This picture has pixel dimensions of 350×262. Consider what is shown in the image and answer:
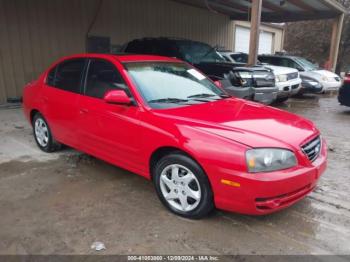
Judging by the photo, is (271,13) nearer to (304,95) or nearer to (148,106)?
(304,95)

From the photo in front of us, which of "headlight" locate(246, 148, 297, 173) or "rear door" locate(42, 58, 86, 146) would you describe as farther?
"rear door" locate(42, 58, 86, 146)

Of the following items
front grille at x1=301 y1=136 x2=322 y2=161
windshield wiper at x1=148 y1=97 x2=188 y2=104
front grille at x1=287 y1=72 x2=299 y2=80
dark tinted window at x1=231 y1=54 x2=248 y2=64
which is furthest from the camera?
dark tinted window at x1=231 y1=54 x2=248 y2=64

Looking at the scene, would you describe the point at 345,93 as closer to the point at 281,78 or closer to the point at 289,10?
the point at 281,78

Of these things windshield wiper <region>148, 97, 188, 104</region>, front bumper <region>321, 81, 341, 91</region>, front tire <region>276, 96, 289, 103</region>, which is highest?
windshield wiper <region>148, 97, 188, 104</region>

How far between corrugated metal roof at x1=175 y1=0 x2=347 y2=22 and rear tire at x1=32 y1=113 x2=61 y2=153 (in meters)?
9.81

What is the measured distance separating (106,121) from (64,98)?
1.01 m

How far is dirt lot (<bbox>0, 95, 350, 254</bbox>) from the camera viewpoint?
9.42 feet

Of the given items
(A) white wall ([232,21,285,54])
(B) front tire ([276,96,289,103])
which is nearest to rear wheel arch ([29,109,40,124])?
(B) front tire ([276,96,289,103])

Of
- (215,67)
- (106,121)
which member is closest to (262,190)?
(106,121)

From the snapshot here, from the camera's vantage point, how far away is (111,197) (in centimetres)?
377

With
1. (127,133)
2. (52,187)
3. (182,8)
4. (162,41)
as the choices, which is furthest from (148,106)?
(182,8)

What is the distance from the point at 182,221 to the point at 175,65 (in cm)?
217

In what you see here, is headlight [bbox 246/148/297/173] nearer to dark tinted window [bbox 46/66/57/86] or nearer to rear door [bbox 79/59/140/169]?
rear door [bbox 79/59/140/169]

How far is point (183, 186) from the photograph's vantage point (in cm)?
322
